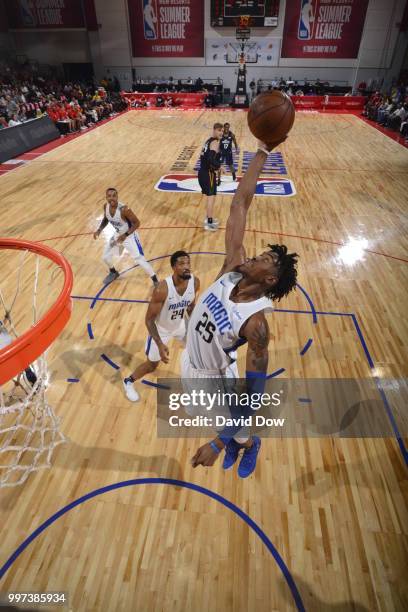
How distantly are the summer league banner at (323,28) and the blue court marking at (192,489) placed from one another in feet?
92.3

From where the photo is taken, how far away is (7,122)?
551 inches

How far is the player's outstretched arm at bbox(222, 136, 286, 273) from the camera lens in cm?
285

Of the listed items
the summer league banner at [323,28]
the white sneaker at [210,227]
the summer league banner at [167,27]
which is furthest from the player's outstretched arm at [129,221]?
the summer league banner at [167,27]

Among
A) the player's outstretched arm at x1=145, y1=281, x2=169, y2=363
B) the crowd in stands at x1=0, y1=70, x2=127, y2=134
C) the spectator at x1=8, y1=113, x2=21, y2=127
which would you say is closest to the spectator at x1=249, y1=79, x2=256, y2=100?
the crowd in stands at x1=0, y1=70, x2=127, y2=134

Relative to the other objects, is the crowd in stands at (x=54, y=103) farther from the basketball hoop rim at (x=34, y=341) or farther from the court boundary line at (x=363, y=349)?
the basketball hoop rim at (x=34, y=341)

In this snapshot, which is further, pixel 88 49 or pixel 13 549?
pixel 88 49

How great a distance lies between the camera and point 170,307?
3.61m

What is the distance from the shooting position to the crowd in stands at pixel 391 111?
1622 centimetres

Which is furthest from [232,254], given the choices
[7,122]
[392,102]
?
[392,102]

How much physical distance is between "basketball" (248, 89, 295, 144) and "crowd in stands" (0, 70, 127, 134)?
43.9ft

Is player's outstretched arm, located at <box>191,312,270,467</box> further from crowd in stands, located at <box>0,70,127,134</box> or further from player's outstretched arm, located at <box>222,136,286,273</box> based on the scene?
crowd in stands, located at <box>0,70,127,134</box>

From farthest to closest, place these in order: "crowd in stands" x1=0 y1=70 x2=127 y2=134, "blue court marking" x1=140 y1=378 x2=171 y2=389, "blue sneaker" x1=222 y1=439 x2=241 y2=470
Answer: "crowd in stands" x1=0 y1=70 x2=127 y2=134, "blue court marking" x1=140 y1=378 x2=171 y2=389, "blue sneaker" x1=222 y1=439 x2=241 y2=470

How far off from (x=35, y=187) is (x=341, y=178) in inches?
335

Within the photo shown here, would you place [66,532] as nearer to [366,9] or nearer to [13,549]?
[13,549]
